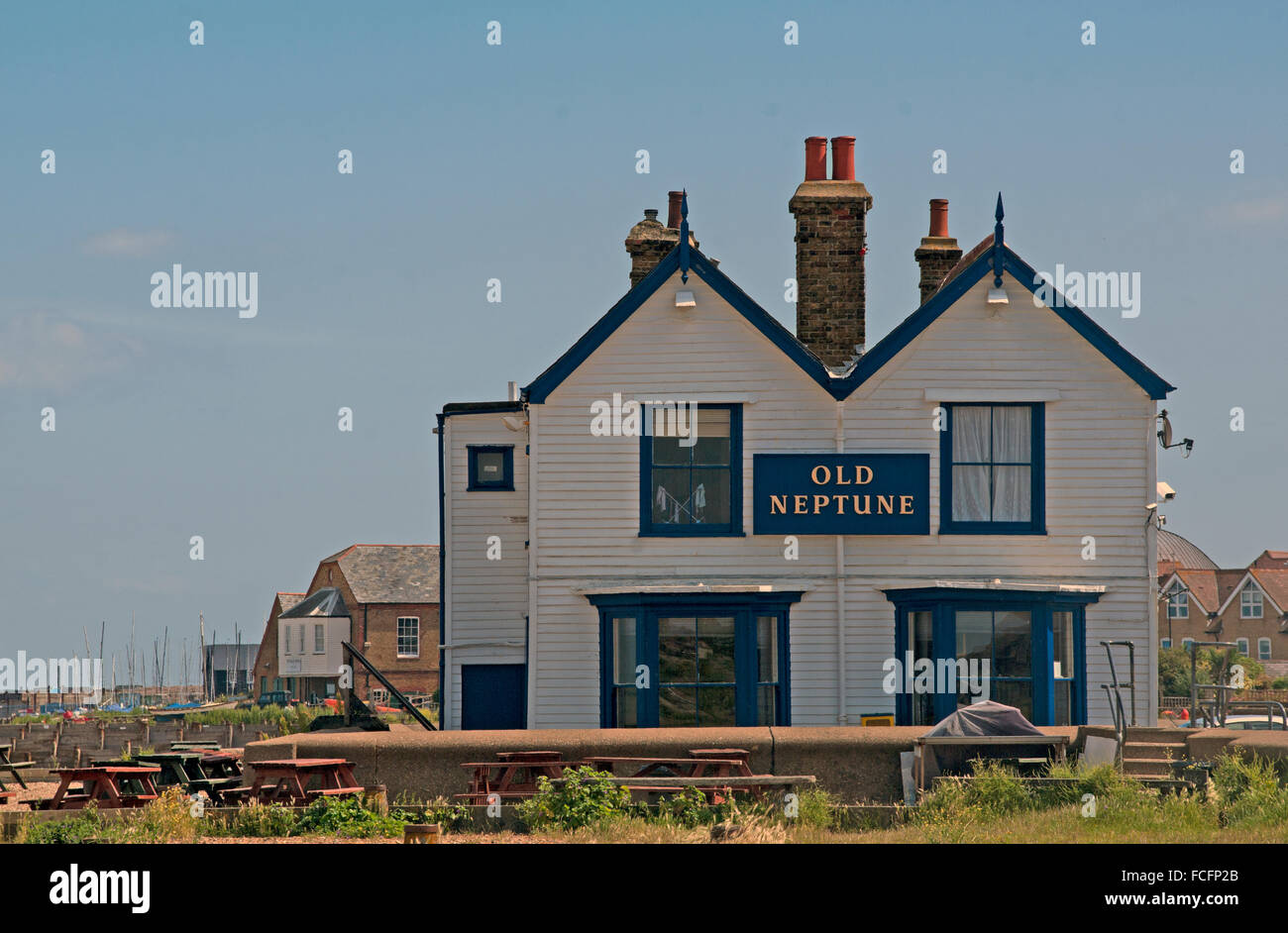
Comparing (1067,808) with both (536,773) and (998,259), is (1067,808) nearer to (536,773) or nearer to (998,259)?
(536,773)

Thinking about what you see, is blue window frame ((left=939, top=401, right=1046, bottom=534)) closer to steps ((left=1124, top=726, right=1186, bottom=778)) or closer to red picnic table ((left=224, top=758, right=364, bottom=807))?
A: steps ((left=1124, top=726, right=1186, bottom=778))

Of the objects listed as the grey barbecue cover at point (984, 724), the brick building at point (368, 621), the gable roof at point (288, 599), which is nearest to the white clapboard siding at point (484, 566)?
the grey barbecue cover at point (984, 724)

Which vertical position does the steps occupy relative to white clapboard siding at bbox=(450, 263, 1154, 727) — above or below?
below

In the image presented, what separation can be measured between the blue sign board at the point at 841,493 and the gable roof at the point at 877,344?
43.9 inches

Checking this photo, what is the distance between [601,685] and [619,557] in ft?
6.19

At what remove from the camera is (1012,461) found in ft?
77.9

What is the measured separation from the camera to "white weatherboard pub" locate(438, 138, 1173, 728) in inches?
915

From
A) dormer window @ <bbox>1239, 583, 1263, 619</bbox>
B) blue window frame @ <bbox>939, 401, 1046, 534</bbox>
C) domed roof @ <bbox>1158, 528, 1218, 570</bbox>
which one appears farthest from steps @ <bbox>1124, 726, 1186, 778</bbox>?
domed roof @ <bbox>1158, 528, 1218, 570</bbox>

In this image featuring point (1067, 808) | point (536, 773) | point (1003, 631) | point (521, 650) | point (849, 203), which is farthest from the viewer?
point (521, 650)

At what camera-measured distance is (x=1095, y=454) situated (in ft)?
77.5

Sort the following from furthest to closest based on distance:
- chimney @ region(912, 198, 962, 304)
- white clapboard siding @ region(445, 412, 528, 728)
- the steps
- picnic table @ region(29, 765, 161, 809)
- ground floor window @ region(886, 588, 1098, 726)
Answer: chimney @ region(912, 198, 962, 304), white clapboard siding @ region(445, 412, 528, 728), ground floor window @ region(886, 588, 1098, 726), picnic table @ region(29, 765, 161, 809), the steps

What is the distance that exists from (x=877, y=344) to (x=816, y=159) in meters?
3.80

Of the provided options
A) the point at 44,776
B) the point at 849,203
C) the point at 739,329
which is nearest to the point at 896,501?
the point at 739,329

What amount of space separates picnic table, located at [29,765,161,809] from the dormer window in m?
91.0
